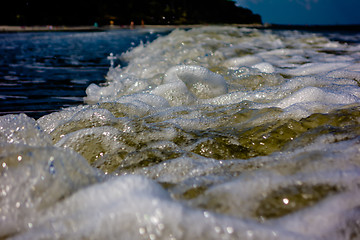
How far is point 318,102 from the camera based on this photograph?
99.0 inches

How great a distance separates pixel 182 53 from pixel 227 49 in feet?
4.31

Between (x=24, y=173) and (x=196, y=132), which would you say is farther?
(x=196, y=132)

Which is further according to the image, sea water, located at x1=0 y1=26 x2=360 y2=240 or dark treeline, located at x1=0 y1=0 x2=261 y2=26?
dark treeline, located at x1=0 y1=0 x2=261 y2=26

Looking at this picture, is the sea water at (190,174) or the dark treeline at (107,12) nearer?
the sea water at (190,174)

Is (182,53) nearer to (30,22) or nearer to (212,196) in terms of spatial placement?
(212,196)

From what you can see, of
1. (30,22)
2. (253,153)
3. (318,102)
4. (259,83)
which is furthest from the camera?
(30,22)

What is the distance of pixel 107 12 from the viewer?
74750mm

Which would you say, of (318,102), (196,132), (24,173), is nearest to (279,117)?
(318,102)

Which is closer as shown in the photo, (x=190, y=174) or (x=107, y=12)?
(x=190, y=174)

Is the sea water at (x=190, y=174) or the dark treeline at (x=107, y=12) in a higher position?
the dark treeline at (x=107, y=12)

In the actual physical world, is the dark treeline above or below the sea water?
above

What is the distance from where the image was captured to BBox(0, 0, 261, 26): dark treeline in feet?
202

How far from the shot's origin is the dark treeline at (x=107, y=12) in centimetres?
6172

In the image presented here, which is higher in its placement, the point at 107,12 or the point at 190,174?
the point at 107,12
